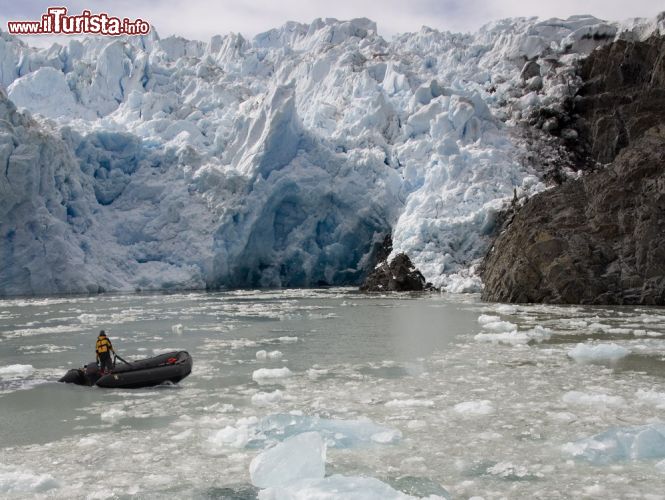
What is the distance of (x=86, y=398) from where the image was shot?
24.8 feet

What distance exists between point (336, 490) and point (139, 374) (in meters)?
5.01

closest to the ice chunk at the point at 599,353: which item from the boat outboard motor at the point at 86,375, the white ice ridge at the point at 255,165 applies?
the boat outboard motor at the point at 86,375

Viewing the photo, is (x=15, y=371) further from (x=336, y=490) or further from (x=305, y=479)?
(x=336, y=490)

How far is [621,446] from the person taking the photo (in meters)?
4.77

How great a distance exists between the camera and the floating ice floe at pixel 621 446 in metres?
4.64

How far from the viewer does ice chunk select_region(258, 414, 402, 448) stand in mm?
5254

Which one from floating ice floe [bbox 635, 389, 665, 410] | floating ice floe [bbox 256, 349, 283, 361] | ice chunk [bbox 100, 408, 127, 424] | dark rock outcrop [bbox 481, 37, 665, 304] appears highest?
dark rock outcrop [bbox 481, 37, 665, 304]

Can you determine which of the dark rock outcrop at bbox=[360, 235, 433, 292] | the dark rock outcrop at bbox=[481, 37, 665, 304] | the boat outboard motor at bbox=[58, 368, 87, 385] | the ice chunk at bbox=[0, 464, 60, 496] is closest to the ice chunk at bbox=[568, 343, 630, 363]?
the boat outboard motor at bbox=[58, 368, 87, 385]

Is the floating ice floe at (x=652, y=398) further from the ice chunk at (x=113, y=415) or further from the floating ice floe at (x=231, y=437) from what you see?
the ice chunk at (x=113, y=415)

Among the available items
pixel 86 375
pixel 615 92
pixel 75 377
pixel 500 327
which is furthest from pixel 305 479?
pixel 615 92

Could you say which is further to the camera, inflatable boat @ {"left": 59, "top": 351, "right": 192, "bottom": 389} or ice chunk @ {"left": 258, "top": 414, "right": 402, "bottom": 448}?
inflatable boat @ {"left": 59, "top": 351, "right": 192, "bottom": 389}

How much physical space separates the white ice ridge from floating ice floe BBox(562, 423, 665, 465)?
24794 mm

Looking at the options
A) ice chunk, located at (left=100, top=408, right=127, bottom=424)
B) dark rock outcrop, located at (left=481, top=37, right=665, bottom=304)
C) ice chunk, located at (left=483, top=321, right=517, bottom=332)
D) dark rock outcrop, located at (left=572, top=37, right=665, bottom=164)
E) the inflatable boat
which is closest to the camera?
Answer: ice chunk, located at (left=100, top=408, right=127, bottom=424)

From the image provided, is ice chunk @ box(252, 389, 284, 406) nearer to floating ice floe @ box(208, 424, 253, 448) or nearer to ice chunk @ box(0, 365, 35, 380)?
floating ice floe @ box(208, 424, 253, 448)
